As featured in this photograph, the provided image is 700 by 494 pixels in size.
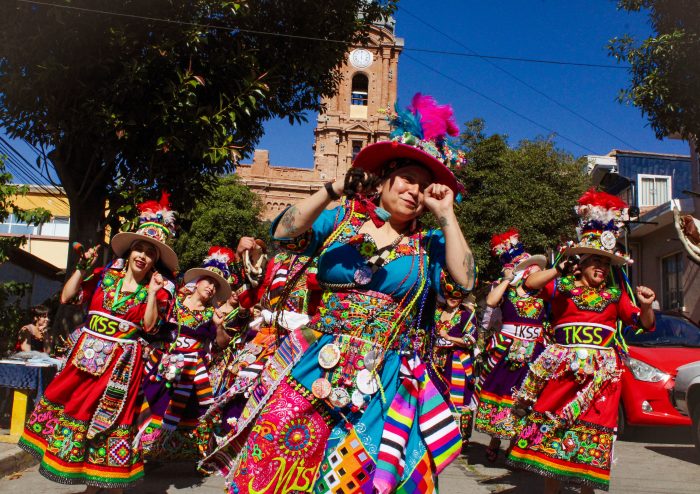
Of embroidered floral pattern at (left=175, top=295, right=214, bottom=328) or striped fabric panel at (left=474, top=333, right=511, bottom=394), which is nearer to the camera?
embroidered floral pattern at (left=175, top=295, right=214, bottom=328)

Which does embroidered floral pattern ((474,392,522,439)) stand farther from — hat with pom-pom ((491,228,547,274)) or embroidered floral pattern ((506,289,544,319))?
hat with pom-pom ((491,228,547,274))

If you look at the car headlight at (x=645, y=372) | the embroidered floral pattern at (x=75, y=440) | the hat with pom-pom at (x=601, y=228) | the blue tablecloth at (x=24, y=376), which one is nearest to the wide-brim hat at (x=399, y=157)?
the hat with pom-pom at (x=601, y=228)

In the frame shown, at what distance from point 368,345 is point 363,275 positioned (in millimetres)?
312

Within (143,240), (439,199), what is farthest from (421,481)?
(143,240)

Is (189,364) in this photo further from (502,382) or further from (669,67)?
(669,67)

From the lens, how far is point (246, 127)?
10273 mm

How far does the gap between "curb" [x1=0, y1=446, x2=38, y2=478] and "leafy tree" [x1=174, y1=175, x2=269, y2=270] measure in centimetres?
2812

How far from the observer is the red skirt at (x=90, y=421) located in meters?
4.93

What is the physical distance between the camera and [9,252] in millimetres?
8812

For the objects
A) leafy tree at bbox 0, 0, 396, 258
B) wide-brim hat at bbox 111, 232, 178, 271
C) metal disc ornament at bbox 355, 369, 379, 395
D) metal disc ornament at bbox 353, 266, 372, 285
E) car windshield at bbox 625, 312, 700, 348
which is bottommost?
metal disc ornament at bbox 355, 369, 379, 395

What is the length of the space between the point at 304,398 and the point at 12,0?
706cm

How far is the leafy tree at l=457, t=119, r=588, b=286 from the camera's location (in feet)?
83.9

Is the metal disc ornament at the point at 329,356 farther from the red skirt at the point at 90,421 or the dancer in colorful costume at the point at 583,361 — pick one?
the red skirt at the point at 90,421

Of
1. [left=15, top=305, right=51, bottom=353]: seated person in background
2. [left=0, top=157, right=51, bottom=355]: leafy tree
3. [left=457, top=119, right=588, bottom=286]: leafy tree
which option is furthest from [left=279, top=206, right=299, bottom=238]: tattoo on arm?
[left=457, top=119, right=588, bottom=286]: leafy tree
